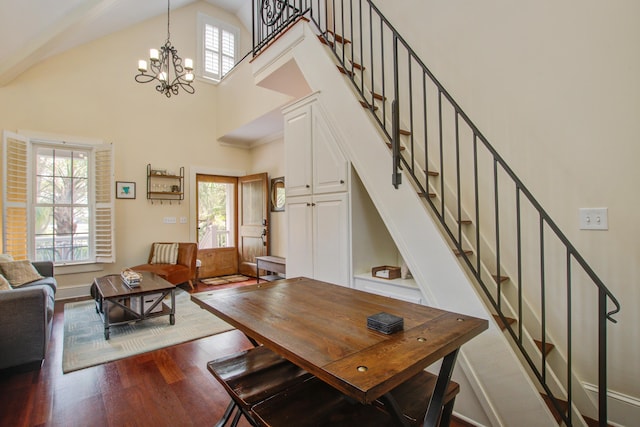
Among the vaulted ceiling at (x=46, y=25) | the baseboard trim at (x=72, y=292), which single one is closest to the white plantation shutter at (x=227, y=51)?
the vaulted ceiling at (x=46, y=25)

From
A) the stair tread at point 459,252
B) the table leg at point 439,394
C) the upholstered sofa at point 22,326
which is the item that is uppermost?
the stair tread at point 459,252

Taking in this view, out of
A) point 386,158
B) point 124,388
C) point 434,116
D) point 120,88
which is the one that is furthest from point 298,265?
point 120,88

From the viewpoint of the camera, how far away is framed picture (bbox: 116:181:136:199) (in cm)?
517

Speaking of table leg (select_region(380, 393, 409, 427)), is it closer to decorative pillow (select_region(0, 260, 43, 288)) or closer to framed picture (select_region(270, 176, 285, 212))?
decorative pillow (select_region(0, 260, 43, 288))

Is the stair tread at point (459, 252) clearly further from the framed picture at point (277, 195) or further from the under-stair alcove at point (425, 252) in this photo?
the framed picture at point (277, 195)

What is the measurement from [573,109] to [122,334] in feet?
14.1

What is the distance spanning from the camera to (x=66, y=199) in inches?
191

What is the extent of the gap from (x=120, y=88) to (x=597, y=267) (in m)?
6.50

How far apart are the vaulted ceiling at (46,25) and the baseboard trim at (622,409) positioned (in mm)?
5925

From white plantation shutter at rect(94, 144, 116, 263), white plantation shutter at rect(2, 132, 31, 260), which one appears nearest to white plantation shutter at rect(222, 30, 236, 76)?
white plantation shutter at rect(94, 144, 116, 263)

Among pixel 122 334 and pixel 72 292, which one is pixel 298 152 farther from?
pixel 72 292

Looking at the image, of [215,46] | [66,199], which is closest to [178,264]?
[66,199]

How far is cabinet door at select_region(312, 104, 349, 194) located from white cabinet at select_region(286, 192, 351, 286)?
84 mm

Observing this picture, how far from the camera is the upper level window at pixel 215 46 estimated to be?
618cm
